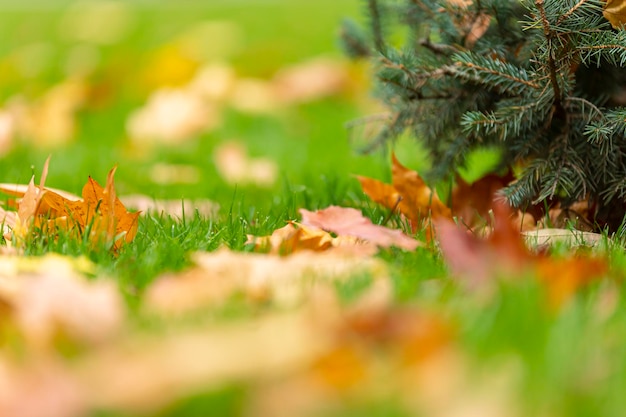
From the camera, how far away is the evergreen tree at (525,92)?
69.6 inches

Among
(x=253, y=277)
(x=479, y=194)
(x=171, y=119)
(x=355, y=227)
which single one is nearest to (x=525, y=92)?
(x=479, y=194)

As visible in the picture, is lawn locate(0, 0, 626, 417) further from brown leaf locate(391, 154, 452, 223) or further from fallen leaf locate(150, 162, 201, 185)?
fallen leaf locate(150, 162, 201, 185)

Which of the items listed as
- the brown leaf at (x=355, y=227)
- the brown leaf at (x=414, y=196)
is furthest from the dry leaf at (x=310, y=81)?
the brown leaf at (x=355, y=227)

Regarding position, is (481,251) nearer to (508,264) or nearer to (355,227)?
(508,264)

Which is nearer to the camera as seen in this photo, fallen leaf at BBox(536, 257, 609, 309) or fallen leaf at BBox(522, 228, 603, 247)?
fallen leaf at BBox(536, 257, 609, 309)

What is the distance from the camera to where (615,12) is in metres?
1.73

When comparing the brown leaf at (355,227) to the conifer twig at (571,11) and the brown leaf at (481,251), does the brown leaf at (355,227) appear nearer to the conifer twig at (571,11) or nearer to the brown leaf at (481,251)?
the brown leaf at (481,251)

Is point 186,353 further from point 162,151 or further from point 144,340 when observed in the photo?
point 162,151

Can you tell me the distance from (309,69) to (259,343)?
3866 millimetres

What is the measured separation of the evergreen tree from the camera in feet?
5.80

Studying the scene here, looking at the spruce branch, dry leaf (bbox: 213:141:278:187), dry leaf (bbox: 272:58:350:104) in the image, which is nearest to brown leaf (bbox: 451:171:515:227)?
the spruce branch

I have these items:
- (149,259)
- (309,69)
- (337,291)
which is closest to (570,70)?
(337,291)

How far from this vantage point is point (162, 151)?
11.2ft

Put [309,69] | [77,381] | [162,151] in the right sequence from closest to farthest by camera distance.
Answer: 1. [77,381]
2. [162,151]
3. [309,69]
